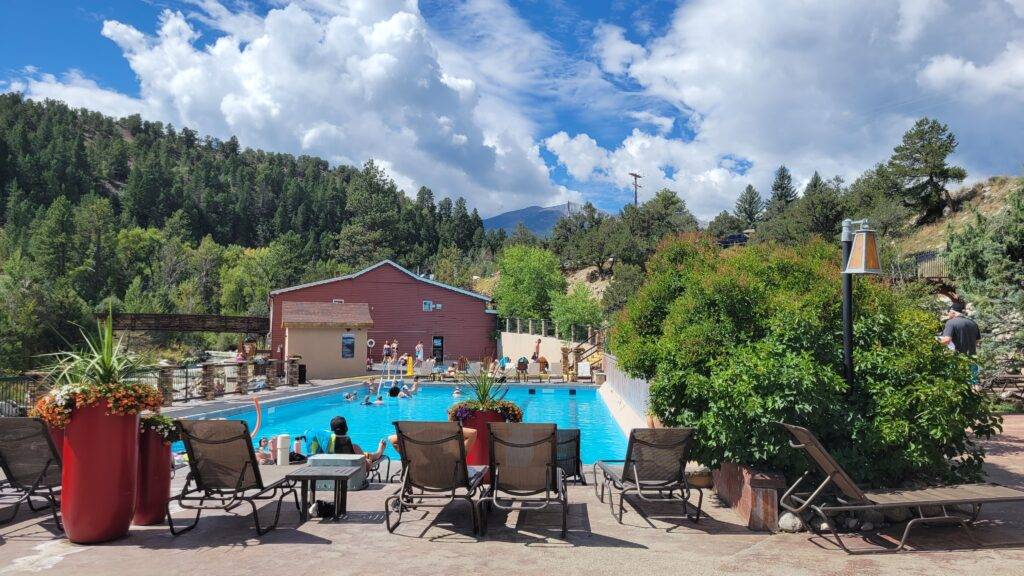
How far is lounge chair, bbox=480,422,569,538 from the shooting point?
529cm

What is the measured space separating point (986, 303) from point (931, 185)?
123ft

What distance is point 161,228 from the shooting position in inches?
3743

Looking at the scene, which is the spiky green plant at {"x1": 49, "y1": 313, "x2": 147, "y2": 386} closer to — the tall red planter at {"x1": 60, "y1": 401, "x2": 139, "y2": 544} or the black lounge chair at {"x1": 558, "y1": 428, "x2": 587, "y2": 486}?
the tall red planter at {"x1": 60, "y1": 401, "x2": 139, "y2": 544}

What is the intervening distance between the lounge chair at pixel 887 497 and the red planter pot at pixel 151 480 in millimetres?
5064

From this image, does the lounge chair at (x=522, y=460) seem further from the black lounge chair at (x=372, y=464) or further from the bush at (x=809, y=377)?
the black lounge chair at (x=372, y=464)

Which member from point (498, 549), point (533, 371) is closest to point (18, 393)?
point (498, 549)

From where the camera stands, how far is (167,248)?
70875 millimetres

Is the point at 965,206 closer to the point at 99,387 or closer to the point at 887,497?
the point at 887,497

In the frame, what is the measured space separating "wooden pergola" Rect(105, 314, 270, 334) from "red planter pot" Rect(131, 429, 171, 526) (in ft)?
105

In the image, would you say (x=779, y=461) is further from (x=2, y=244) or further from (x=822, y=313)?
(x=2, y=244)

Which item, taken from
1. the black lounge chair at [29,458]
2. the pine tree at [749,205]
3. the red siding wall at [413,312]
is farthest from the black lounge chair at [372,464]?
the pine tree at [749,205]

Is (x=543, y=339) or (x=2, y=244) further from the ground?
(x=2, y=244)

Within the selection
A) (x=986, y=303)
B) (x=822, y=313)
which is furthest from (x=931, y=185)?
(x=822, y=313)

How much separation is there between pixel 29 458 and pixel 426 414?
14.9m
